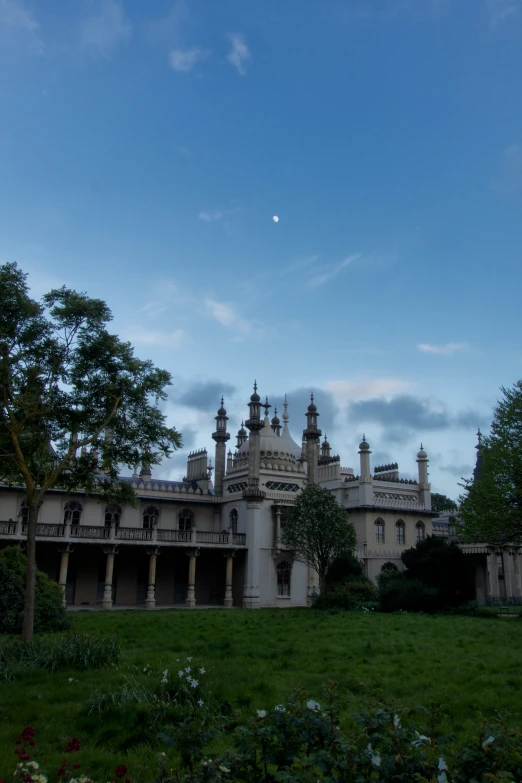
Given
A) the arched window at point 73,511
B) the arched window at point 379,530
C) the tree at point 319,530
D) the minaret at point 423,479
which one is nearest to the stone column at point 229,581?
the tree at point 319,530

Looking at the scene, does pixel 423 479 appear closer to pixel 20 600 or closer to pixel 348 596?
pixel 348 596

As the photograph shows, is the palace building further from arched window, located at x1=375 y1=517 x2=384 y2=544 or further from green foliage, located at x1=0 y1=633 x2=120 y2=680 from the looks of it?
green foliage, located at x1=0 y1=633 x2=120 y2=680

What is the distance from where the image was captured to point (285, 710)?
17.8 feet

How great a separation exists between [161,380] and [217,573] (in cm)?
2808

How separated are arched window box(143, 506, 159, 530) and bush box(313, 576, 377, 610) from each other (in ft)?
42.8

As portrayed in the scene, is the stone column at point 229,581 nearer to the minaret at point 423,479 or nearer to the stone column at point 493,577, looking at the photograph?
the minaret at point 423,479

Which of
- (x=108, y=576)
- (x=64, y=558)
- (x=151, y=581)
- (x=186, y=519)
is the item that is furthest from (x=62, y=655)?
(x=186, y=519)

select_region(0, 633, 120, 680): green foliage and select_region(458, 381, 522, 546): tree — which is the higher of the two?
select_region(458, 381, 522, 546): tree

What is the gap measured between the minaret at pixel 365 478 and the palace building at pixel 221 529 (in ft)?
0.23

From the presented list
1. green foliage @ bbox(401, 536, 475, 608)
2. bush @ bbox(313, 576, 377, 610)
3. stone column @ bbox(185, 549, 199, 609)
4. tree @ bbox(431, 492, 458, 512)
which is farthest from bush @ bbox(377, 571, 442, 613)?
tree @ bbox(431, 492, 458, 512)

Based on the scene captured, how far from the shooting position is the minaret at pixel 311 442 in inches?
1747

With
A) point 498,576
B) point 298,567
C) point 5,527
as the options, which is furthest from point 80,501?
point 498,576

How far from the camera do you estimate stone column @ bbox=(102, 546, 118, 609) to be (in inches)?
1410

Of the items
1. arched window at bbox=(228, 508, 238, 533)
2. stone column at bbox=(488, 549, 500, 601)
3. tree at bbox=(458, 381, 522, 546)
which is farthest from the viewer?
arched window at bbox=(228, 508, 238, 533)
